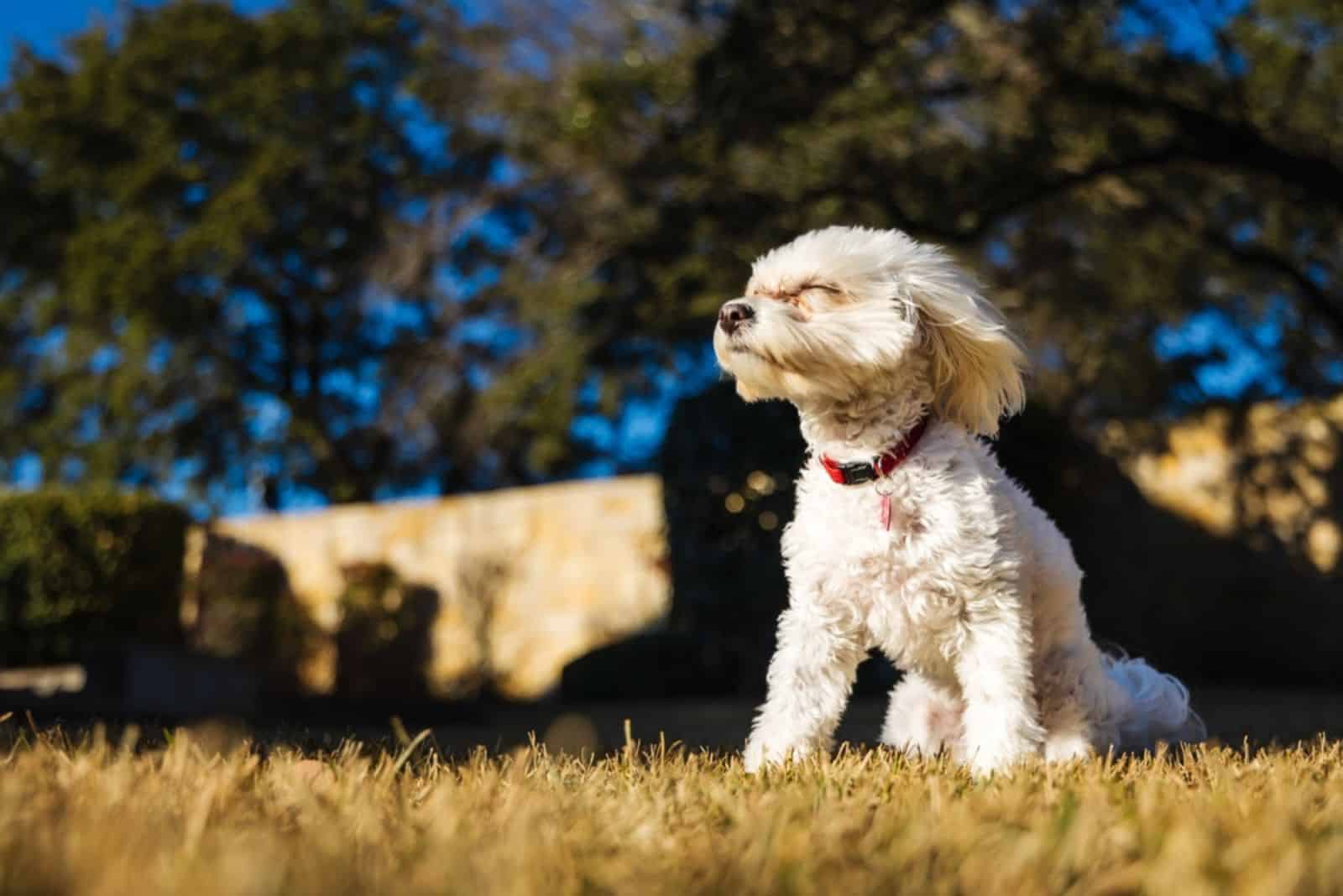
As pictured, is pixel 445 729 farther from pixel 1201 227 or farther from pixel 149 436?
pixel 149 436

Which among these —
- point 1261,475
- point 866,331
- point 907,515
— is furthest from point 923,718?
point 1261,475

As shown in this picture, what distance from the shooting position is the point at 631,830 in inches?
82.9

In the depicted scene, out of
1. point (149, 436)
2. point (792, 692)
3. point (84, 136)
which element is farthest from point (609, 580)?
point (84, 136)

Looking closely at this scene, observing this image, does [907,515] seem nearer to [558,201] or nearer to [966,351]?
[966,351]

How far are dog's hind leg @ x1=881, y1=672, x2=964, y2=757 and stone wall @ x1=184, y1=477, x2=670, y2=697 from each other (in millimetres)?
7874

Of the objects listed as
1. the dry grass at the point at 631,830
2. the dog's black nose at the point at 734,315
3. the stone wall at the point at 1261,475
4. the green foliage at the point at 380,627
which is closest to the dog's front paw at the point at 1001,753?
the dry grass at the point at 631,830

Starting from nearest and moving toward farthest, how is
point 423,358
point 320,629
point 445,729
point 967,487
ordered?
point 967,487
point 445,729
point 320,629
point 423,358

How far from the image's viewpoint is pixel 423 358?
71.2 ft

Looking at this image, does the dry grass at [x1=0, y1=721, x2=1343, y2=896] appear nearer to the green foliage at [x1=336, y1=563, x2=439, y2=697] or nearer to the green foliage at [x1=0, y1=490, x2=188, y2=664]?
the green foliage at [x1=336, y1=563, x2=439, y2=697]

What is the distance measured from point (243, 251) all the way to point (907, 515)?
19363 mm

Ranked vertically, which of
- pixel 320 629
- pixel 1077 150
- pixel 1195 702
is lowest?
pixel 320 629

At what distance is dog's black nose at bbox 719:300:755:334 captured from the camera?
135 inches

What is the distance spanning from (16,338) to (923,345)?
2346 centimetres

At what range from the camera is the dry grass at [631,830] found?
162cm
